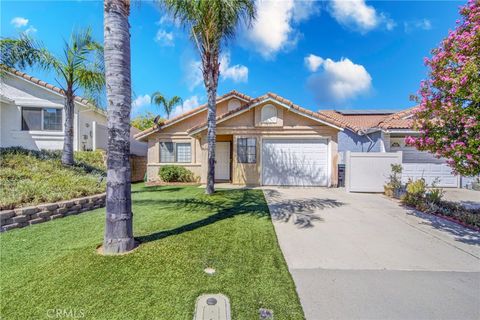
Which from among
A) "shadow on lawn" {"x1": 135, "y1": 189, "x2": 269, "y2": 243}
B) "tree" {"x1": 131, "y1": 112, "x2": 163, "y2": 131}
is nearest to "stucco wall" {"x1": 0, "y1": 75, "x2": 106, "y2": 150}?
"shadow on lawn" {"x1": 135, "y1": 189, "x2": 269, "y2": 243}

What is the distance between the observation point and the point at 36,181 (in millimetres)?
7141

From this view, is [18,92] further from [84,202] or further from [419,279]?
[419,279]

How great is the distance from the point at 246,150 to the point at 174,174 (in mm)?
4758

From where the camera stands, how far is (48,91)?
15500 mm

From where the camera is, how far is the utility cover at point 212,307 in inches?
101

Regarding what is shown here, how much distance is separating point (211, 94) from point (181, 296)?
8042mm

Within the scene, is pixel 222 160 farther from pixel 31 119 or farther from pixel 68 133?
pixel 31 119

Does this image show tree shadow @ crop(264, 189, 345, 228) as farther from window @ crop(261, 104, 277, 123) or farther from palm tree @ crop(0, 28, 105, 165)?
palm tree @ crop(0, 28, 105, 165)

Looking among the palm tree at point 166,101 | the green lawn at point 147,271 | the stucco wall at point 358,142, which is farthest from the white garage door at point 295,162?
the palm tree at point 166,101

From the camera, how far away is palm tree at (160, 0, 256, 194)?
854cm

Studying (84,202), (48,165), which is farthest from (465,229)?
(48,165)

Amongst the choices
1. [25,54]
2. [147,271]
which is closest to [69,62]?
[25,54]

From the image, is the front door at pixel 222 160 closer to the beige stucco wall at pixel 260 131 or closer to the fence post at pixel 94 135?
the beige stucco wall at pixel 260 131

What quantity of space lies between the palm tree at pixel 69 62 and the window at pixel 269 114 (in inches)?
316
